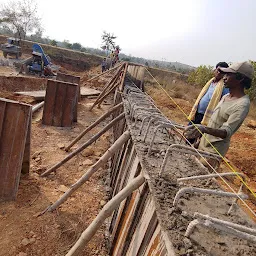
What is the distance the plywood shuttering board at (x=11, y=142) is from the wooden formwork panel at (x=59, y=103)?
10.9ft

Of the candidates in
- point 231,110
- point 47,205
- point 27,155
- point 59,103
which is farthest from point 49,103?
point 231,110

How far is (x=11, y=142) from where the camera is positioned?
12.0ft

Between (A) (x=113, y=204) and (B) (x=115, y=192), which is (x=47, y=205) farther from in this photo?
(A) (x=113, y=204)

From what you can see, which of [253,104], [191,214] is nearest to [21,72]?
[191,214]

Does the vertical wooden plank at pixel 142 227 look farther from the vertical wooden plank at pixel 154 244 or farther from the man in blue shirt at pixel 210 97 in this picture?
the man in blue shirt at pixel 210 97

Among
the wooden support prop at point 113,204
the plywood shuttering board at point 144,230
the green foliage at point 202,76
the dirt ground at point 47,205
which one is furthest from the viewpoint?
the green foliage at point 202,76

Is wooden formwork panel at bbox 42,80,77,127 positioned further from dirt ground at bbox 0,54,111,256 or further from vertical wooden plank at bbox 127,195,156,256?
vertical wooden plank at bbox 127,195,156,256

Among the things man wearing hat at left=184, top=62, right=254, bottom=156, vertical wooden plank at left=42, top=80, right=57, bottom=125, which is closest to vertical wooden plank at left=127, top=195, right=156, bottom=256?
man wearing hat at left=184, top=62, right=254, bottom=156

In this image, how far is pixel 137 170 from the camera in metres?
2.67

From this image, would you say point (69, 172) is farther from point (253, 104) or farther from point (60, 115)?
point (253, 104)

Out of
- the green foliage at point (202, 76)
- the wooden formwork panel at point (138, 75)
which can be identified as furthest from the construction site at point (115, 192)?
the green foliage at point (202, 76)

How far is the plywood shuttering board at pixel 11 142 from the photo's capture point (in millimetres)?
3621

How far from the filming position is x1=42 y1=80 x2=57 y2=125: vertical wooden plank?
6.81m

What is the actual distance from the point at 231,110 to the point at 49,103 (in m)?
5.54
